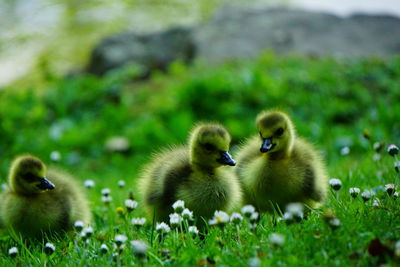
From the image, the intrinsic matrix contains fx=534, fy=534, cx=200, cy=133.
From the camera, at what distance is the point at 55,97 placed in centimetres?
940

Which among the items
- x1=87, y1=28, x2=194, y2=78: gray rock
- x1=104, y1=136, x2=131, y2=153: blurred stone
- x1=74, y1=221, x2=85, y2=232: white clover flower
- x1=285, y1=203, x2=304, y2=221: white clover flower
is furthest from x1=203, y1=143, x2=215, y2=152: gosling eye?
x1=87, y1=28, x2=194, y2=78: gray rock

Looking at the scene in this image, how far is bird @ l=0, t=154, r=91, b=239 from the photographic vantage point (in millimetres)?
3744

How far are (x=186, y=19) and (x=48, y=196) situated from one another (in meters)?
11.4

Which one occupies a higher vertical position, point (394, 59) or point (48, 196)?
point (48, 196)

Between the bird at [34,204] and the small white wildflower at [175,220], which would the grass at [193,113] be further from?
the small white wildflower at [175,220]

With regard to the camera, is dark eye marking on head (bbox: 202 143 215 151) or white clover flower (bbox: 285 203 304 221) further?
dark eye marking on head (bbox: 202 143 215 151)

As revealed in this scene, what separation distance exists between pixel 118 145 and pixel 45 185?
167 inches

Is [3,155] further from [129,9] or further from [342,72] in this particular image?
[129,9]

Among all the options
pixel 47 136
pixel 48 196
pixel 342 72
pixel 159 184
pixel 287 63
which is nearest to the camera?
pixel 159 184

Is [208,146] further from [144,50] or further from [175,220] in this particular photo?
[144,50]

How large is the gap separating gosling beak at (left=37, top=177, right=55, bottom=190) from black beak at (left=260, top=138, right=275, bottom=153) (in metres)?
1.48

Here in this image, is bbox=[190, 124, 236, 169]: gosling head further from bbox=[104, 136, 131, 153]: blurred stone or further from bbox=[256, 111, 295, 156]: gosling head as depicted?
bbox=[104, 136, 131, 153]: blurred stone

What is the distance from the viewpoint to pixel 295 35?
1157cm

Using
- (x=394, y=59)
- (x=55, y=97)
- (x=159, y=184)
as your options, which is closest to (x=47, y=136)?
(x=55, y=97)
